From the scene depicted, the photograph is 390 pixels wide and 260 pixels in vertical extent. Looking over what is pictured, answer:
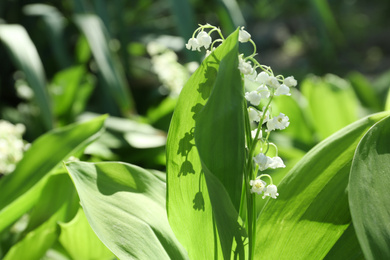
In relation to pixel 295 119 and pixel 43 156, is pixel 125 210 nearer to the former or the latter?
pixel 43 156

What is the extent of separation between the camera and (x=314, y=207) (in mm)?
698

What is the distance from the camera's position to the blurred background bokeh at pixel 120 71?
4.44 ft

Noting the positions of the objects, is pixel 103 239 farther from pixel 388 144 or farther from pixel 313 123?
pixel 313 123

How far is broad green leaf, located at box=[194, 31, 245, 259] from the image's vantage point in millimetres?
603

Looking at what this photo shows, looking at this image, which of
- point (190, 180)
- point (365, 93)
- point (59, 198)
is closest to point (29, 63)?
point (59, 198)

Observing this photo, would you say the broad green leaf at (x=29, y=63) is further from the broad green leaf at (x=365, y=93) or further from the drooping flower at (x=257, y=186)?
the broad green leaf at (x=365, y=93)

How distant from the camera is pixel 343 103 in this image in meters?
1.42

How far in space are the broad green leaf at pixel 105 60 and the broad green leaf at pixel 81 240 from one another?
58cm

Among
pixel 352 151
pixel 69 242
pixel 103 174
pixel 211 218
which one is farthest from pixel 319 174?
pixel 69 242

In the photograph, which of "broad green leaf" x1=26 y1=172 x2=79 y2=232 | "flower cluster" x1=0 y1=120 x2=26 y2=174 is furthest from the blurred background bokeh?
"broad green leaf" x1=26 y1=172 x2=79 y2=232

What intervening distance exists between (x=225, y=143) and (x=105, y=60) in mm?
901

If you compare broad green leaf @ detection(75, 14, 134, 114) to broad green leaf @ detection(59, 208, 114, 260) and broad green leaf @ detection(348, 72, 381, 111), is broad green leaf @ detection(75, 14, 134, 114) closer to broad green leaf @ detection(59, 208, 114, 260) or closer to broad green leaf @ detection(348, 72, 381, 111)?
broad green leaf @ detection(59, 208, 114, 260)

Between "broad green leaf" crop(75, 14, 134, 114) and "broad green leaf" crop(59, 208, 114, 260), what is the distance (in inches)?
22.9

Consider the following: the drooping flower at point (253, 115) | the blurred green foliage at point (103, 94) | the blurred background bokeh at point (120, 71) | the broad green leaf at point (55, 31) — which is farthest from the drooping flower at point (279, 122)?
the broad green leaf at point (55, 31)
